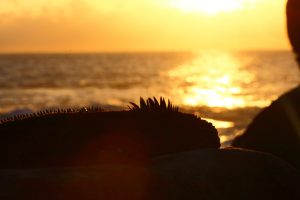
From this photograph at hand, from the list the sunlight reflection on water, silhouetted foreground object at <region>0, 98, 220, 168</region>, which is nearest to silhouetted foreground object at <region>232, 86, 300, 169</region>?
silhouetted foreground object at <region>0, 98, 220, 168</region>

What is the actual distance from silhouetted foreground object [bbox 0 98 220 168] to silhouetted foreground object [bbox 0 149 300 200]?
1.26 ft

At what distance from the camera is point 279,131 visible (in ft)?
28.0

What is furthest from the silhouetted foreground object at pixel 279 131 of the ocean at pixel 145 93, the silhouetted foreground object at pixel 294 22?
the ocean at pixel 145 93

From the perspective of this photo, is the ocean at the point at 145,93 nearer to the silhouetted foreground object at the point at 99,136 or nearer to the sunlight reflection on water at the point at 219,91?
the sunlight reflection on water at the point at 219,91

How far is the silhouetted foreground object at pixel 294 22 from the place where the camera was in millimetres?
6184

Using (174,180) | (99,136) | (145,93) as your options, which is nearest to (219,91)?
(145,93)

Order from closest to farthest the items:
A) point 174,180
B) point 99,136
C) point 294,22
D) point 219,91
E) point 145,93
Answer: point 174,180 → point 99,136 → point 294,22 → point 145,93 → point 219,91

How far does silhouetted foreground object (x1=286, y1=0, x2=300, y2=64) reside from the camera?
6184 mm

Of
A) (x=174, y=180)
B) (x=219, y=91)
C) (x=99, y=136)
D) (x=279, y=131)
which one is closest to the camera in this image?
(x=174, y=180)

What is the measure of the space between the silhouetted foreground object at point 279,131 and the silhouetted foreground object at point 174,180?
11.0ft

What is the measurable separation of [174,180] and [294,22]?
9.76 feet

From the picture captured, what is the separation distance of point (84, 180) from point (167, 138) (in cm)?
132

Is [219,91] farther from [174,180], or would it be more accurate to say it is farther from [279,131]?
[174,180]

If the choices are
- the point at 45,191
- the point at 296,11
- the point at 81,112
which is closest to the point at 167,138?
the point at 81,112
